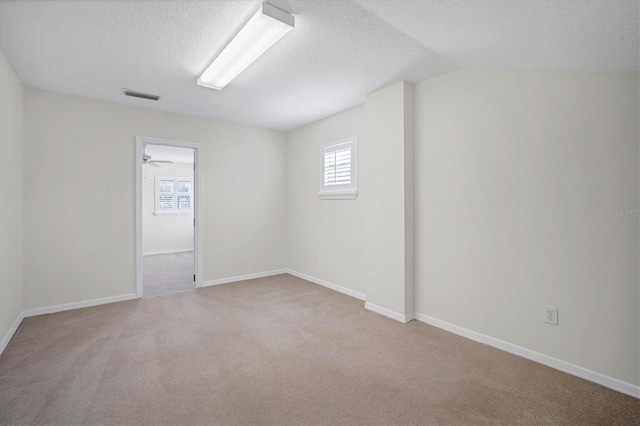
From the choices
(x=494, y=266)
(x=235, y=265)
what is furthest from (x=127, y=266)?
Answer: (x=494, y=266)

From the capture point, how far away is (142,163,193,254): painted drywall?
7945mm

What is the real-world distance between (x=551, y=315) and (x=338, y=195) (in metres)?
2.74

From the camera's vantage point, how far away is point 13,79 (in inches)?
115

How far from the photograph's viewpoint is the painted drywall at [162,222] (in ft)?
26.1

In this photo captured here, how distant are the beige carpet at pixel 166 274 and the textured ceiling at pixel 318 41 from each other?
279 cm

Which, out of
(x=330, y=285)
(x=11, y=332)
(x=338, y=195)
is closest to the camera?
(x=11, y=332)

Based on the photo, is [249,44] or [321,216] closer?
[249,44]

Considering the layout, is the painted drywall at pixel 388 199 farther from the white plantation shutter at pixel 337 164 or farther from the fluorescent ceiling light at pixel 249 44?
the fluorescent ceiling light at pixel 249 44

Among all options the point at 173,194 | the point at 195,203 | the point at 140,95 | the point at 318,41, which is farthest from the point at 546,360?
the point at 173,194

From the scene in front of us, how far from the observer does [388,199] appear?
334 cm

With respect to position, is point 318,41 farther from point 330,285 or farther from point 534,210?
point 330,285

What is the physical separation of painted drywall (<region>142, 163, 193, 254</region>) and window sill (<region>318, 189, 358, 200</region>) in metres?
5.37

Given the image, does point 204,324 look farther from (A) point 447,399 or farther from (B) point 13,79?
(B) point 13,79

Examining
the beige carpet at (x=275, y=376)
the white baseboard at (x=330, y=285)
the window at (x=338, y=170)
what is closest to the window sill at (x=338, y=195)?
the window at (x=338, y=170)
